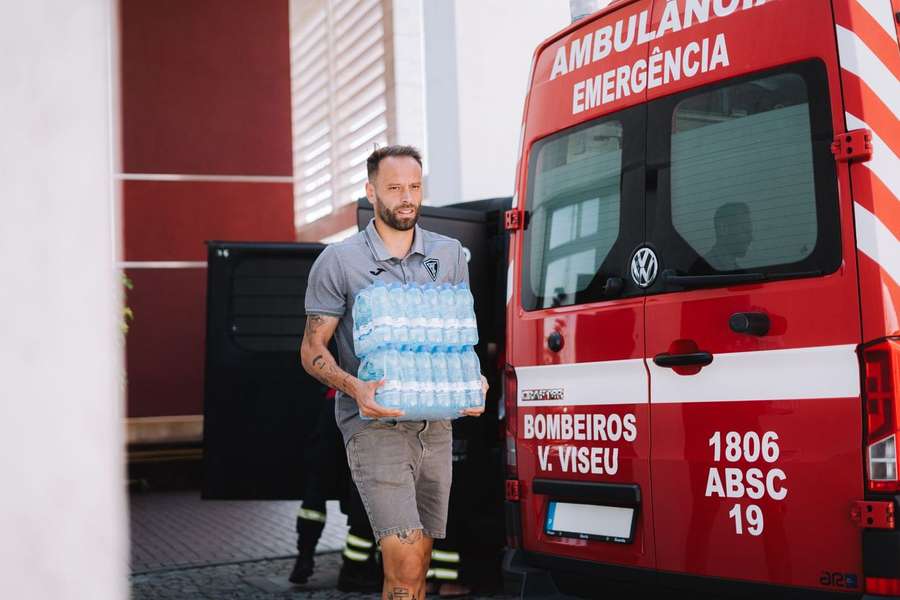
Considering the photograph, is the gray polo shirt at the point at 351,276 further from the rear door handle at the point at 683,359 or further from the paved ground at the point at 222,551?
the paved ground at the point at 222,551

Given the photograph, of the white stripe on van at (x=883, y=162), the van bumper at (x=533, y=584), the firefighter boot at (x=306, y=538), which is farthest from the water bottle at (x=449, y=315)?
the firefighter boot at (x=306, y=538)

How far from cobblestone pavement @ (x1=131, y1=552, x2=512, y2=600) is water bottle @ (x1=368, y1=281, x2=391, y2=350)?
2943mm

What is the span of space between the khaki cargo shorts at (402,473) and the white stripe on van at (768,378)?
0.79m

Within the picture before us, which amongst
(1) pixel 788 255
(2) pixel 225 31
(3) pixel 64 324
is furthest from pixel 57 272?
(2) pixel 225 31

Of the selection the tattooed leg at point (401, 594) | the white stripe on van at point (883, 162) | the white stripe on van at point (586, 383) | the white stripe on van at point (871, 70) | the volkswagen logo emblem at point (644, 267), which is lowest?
the tattooed leg at point (401, 594)

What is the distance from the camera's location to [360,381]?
3354mm

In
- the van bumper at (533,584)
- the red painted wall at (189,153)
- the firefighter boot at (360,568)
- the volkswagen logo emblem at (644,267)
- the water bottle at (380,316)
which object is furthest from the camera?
the red painted wall at (189,153)

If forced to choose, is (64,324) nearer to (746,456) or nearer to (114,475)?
(114,475)

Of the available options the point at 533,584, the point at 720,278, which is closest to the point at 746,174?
the point at 720,278

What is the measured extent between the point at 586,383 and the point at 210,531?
5872 millimetres

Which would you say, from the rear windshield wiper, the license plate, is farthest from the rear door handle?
the license plate

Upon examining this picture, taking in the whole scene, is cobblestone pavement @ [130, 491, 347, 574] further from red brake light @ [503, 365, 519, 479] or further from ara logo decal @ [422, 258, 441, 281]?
ara logo decal @ [422, 258, 441, 281]

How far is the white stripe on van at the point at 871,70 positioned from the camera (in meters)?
3.24

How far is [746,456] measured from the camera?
3492mm
